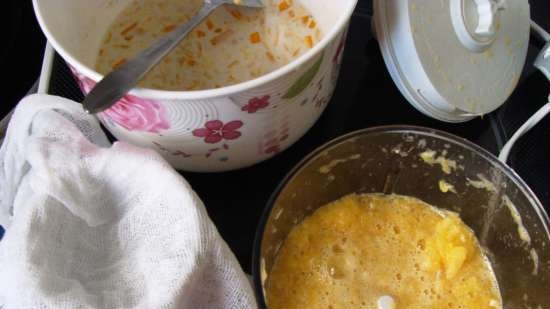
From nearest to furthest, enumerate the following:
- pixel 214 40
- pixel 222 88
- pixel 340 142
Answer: pixel 222 88, pixel 340 142, pixel 214 40

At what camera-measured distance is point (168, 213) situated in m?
0.52

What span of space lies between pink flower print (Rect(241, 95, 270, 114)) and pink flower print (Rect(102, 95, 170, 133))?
77mm

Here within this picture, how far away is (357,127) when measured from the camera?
0.73 metres

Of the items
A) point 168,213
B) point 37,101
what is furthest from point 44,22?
point 168,213

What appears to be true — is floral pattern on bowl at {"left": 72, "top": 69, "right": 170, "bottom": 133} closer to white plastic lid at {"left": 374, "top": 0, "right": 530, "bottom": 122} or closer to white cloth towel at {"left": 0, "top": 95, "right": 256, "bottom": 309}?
white cloth towel at {"left": 0, "top": 95, "right": 256, "bottom": 309}

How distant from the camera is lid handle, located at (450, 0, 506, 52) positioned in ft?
2.18

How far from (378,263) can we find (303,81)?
231 mm

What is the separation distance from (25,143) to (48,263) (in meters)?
0.14

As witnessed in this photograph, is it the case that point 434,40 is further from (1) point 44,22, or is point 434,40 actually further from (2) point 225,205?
(1) point 44,22

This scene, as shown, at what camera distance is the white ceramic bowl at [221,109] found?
0.52 meters

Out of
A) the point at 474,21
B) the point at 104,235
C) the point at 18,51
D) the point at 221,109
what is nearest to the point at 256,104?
the point at 221,109

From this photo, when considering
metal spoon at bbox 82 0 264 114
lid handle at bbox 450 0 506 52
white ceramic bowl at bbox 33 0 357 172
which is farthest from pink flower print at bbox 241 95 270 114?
lid handle at bbox 450 0 506 52

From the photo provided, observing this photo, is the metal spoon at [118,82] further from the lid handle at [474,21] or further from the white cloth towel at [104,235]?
the lid handle at [474,21]

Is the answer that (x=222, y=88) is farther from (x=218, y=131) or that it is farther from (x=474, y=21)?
(x=474, y=21)
